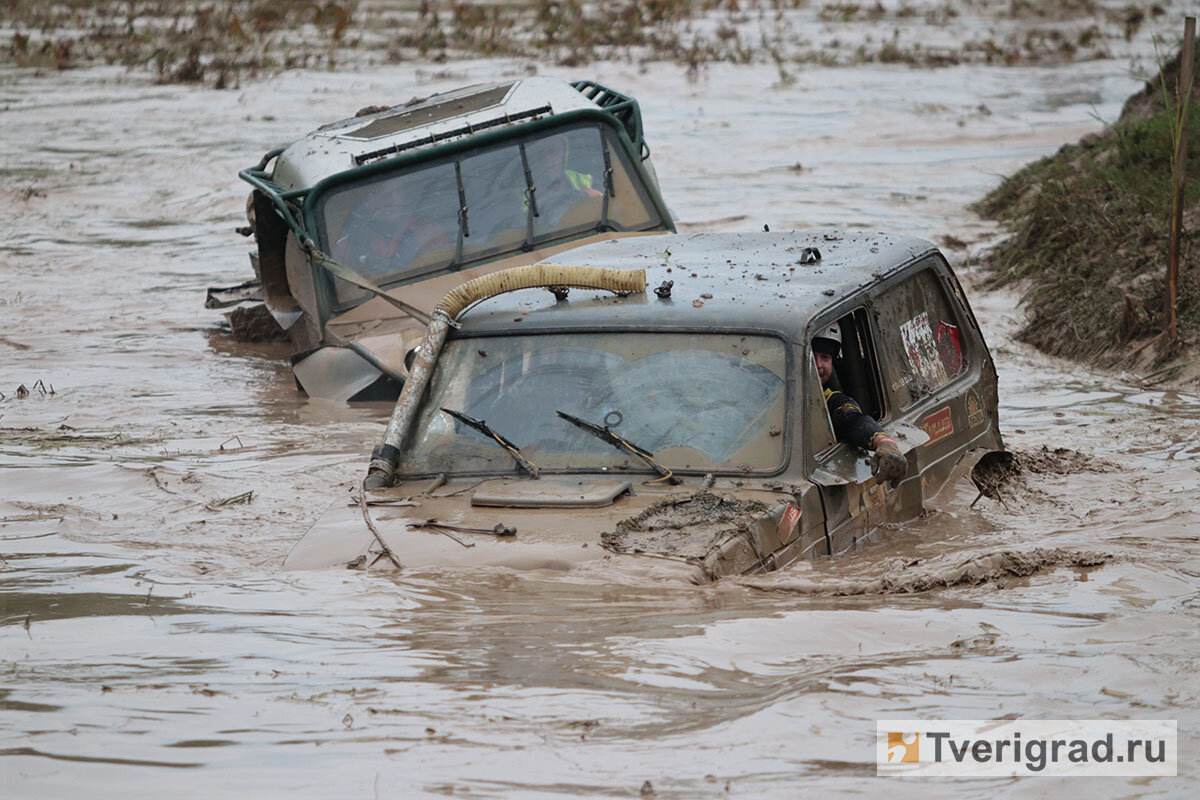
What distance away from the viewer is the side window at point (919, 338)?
6.29 meters

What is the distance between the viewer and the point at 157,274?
15031 mm

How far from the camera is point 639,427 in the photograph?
5.47 meters

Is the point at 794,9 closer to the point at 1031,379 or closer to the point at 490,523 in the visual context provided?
the point at 1031,379

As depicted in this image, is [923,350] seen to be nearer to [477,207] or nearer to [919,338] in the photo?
[919,338]

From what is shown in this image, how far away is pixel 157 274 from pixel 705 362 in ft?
34.7

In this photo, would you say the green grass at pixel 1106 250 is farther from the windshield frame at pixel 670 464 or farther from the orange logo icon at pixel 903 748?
the orange logo icon at pixel 903 748

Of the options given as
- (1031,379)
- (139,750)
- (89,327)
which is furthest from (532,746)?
(89,327)

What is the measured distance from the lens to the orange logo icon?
387cm

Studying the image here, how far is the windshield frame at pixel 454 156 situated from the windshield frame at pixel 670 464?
358 cm

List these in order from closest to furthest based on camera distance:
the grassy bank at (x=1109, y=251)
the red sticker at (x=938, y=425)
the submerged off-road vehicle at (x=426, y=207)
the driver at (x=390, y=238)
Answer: the red sticker at (x=938, y=425)
the submerged off-road vehicle at (x=426, y=207)
the driver at (x=390, y=238)
the grassy bank at (x=1109, y=251)

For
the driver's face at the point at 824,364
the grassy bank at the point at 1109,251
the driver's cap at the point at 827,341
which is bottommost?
the grassy bank at the point at 1109,251

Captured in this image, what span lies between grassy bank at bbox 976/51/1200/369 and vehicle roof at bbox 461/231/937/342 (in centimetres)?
437

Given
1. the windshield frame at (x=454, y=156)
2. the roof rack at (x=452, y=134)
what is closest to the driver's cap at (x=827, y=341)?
the windshield frame at (x=454, y=156)

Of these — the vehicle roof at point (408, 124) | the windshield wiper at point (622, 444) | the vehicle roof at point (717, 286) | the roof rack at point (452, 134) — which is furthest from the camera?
the vehicle roof at point (408, 124)
